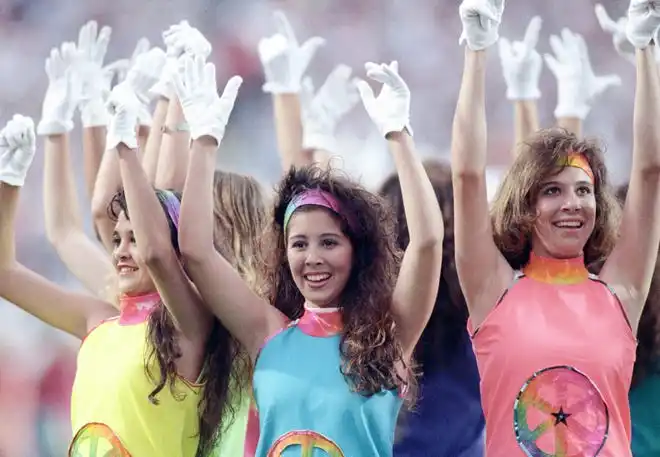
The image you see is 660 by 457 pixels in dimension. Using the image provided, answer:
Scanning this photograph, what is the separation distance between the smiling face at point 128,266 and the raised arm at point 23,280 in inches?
7.2

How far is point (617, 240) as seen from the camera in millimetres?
2135

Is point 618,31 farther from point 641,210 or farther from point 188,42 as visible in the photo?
point 188,42

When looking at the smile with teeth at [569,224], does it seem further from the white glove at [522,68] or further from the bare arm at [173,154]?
the bare arm at [173,154]

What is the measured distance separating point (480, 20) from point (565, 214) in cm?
42

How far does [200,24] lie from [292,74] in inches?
17.4

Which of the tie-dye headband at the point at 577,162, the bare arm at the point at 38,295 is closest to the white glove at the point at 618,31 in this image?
the tie-dye headband at the point at 577,162

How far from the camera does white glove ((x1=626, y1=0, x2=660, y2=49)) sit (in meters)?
2.04

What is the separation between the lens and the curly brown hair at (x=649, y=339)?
2.37 metres

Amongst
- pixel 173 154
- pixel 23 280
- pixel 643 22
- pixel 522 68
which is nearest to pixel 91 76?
pixel 173 154

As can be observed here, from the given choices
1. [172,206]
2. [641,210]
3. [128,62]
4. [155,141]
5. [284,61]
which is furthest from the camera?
[128,62]

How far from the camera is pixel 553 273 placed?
2.09 m

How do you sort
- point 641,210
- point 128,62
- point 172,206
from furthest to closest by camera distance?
point 128,62, point 172,206, point 641,210

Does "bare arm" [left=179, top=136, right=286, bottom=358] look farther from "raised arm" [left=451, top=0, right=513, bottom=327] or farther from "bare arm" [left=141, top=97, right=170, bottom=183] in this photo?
"bare arm" [left=141, top=97, right=170, bottom=183]

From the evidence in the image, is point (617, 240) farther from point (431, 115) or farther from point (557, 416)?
point (431, 115)
